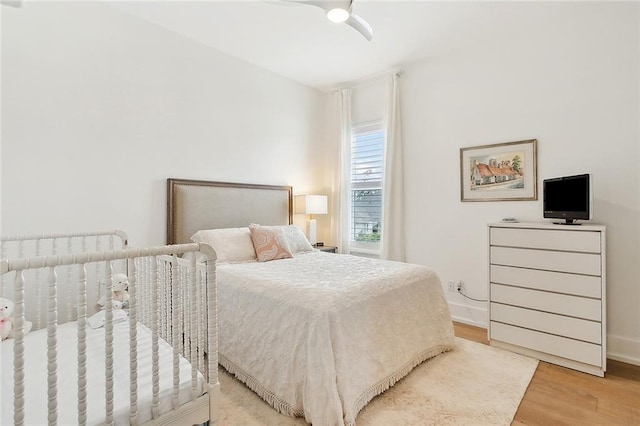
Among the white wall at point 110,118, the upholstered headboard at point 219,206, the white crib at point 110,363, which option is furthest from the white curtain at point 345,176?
the white crib at point 110,363

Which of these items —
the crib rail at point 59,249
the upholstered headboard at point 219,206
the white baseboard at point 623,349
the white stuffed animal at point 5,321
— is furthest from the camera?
the upholstered headboard at point 219,206

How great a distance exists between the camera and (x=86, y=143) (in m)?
2.44

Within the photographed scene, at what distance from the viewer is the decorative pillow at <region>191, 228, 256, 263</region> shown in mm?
2746

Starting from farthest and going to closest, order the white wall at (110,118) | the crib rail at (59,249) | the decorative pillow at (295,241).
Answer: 1. the decorative pillow at (295,241)
2. the white wall at (110,118)
3. the crib rail at (59,249)

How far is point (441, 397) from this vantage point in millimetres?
1934

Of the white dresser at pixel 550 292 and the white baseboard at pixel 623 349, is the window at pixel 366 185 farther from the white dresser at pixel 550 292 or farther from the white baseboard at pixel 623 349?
the white baseboard at pixel 623 349

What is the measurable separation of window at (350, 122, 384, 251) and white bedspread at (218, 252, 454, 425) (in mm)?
1551

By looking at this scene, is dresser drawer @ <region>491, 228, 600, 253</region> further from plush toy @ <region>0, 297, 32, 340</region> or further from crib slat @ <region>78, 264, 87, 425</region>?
plush toy @ <region>0, 297, 32, 340</region>

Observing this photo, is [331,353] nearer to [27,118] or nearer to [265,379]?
[265,379]

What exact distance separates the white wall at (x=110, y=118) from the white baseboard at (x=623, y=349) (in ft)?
11.8

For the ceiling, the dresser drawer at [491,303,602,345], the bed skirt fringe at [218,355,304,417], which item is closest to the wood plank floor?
the dresser drawer at [491,303,602,345]

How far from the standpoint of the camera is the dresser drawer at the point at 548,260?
2.20m

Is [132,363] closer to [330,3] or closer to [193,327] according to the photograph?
[193,327]

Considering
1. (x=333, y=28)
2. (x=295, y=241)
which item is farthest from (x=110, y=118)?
(x=333, y=28)
